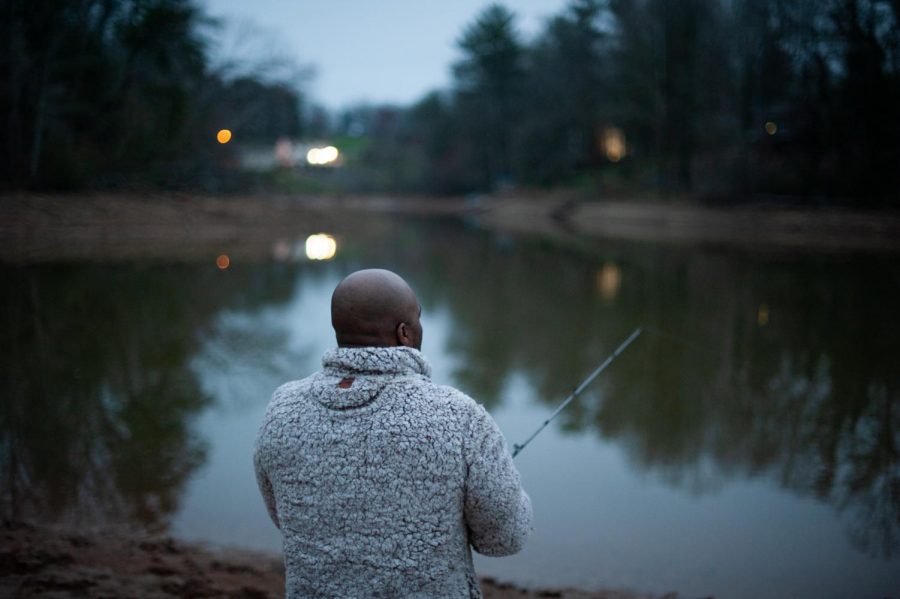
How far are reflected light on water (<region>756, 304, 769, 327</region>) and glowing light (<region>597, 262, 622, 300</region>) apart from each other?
2.31 m

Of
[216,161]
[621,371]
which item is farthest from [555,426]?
[216,161]

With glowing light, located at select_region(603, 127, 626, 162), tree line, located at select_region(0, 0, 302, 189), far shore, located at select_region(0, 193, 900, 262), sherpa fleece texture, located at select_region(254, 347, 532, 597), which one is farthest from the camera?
glowing light, located at select_region(603, 127, 626, 162)

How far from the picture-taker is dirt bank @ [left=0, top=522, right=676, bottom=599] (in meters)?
3.35

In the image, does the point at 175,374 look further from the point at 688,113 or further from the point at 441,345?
the point at 688,113

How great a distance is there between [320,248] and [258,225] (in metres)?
8.43

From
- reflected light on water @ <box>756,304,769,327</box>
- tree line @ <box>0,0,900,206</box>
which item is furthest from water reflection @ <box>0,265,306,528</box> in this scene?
tree line @ <box>0,0,900,206</box>

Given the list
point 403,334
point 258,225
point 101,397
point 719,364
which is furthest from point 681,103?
point 403,334

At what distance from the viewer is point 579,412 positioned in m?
6.61

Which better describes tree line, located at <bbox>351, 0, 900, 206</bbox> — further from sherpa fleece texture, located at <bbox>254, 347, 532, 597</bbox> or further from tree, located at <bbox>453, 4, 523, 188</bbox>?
sherpa fleece texture, located at <bbox>254, 347, 532, 597</bbox>

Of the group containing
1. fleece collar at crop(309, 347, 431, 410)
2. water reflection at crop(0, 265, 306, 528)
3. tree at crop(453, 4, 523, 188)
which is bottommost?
water reflection at crop(0, 265, 306, 528)

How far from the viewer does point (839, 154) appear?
2764 cm

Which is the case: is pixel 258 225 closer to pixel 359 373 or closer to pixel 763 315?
pixel 763 315

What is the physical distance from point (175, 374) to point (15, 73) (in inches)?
856

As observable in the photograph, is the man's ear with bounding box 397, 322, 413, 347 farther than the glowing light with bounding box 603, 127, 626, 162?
No
